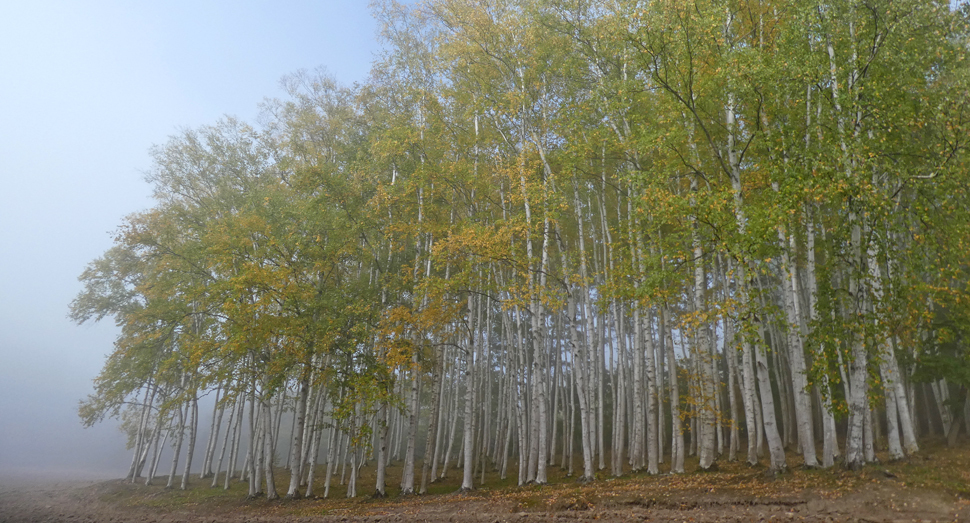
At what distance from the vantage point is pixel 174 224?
1853cm

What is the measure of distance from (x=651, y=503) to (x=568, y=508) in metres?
1.45

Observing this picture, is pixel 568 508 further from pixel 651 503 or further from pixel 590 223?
pixel 590 223

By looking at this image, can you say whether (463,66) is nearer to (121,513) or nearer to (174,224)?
(174,224)

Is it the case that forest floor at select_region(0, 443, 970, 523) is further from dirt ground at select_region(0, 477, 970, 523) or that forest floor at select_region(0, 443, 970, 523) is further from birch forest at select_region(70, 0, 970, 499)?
birch forest at select_region(70, 0, 970, 499)

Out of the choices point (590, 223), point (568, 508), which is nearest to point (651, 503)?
point (568, 508)

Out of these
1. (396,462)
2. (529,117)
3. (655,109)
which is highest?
(529,117)

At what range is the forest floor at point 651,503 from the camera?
671cm

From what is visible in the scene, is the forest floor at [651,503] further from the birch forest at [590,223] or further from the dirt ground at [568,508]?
the birch forest at [590,223]

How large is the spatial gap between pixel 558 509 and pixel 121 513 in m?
11.9

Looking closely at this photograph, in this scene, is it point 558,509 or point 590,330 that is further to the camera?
point 590,330

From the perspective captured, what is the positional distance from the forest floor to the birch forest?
0.96 metres

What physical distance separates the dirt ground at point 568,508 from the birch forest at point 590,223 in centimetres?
157

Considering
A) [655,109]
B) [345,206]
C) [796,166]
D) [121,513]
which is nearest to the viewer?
[796,166]

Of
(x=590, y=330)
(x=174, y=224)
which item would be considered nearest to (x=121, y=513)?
(x=174, y=224)
